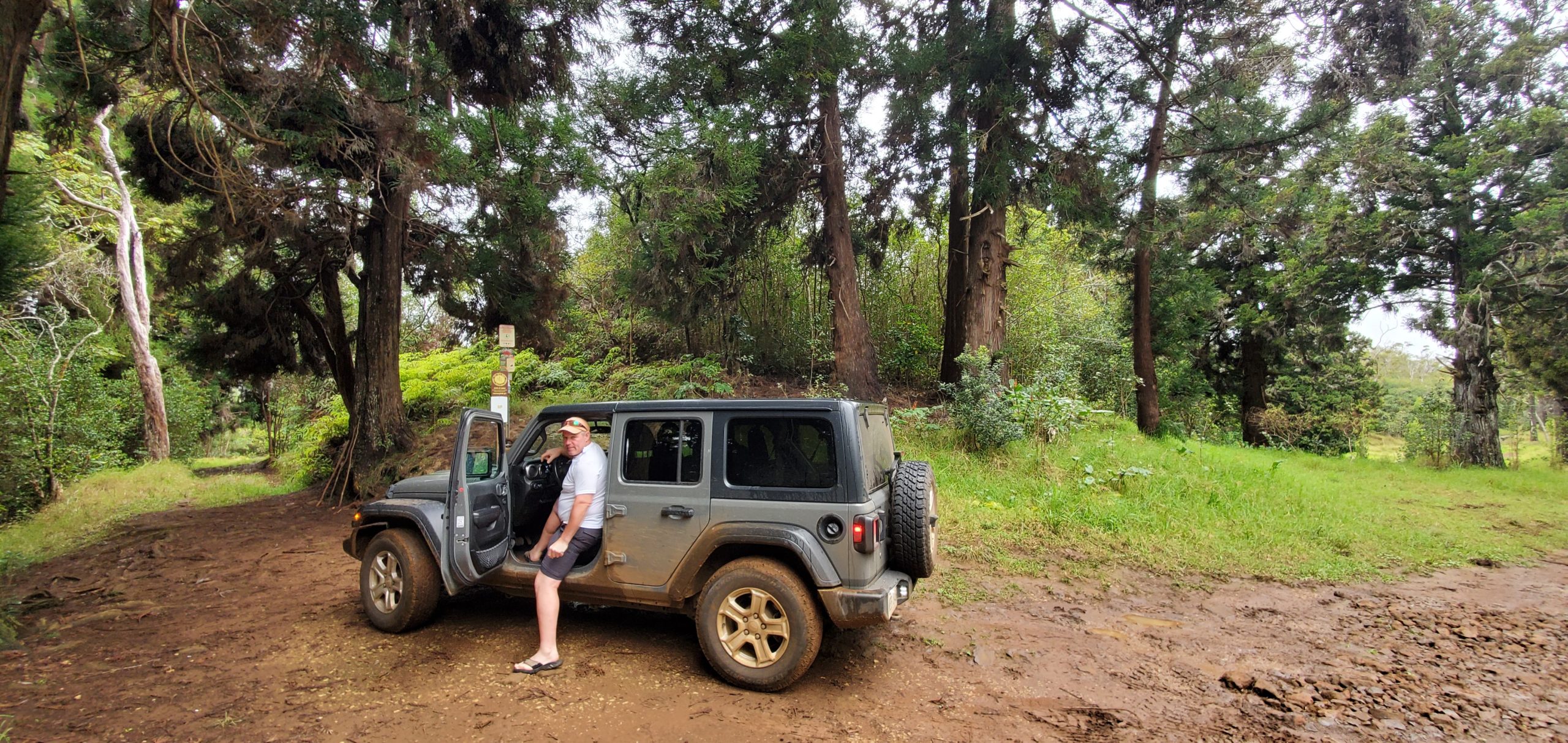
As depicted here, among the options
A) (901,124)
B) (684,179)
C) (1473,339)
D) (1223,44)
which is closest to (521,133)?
(684,179)

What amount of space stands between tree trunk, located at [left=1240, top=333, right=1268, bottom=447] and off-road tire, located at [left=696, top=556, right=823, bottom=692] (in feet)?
66.4

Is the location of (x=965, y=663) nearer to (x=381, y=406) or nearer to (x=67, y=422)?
(x=381, y=406)

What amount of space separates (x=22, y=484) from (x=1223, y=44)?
1989 centimetres

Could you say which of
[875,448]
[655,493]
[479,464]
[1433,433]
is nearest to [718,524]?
[655,493]

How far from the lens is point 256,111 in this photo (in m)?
6.44

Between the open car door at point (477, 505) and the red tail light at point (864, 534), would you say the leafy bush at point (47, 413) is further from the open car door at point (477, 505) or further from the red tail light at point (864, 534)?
the red tail light at point (864, 534)

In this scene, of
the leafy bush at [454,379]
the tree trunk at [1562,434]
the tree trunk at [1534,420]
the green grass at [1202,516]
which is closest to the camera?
the green grass at [1202,516]

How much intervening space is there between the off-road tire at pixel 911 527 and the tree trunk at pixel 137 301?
19.2 meters

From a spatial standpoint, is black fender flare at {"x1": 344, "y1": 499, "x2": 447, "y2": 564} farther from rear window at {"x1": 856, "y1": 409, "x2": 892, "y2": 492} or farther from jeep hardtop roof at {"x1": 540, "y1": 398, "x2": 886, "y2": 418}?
rear window at {"x1": 856, "y1": 409, "x2": 892, "y2": 492}

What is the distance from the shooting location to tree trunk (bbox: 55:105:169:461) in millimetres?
15078

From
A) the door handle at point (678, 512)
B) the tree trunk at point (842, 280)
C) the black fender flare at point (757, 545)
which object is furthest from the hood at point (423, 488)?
the tree trunk at point (842, 280)

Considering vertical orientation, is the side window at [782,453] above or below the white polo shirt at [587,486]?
above

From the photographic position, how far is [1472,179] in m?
14.2

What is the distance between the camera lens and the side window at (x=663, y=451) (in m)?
3.75
